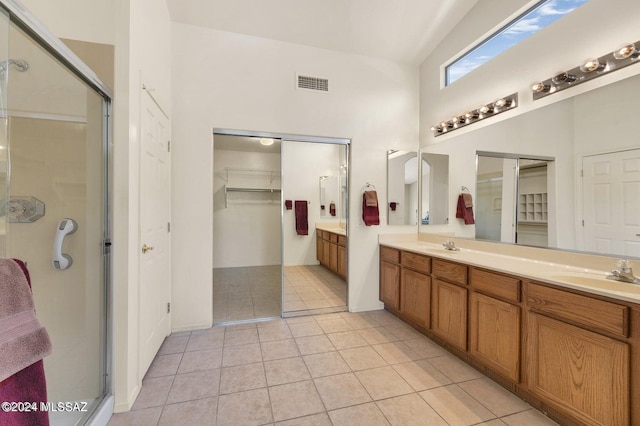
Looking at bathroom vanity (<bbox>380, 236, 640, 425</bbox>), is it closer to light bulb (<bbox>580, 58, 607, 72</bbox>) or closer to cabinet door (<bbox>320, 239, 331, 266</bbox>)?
light bulb (<bbox>580, 58, 607, 72</bbox>)

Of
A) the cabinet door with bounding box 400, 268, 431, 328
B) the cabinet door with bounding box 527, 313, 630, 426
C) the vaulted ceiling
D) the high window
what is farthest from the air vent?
the cabinet door with bounding box 527, 313, 630, 426

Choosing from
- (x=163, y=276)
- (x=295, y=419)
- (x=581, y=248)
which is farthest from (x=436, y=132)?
(x=163, y=276)

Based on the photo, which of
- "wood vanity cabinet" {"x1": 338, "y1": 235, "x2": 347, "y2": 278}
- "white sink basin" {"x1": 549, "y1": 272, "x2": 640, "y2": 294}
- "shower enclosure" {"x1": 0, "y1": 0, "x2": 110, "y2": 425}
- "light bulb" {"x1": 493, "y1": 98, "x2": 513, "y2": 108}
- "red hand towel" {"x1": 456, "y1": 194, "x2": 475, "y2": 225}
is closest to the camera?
"white sink basin" {"x1": 549, "y1": 272, "x2": 640, "y2": 294}

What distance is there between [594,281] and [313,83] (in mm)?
3022

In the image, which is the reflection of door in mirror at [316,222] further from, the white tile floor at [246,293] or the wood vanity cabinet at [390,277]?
the wood vanity cabinet at [390,277]

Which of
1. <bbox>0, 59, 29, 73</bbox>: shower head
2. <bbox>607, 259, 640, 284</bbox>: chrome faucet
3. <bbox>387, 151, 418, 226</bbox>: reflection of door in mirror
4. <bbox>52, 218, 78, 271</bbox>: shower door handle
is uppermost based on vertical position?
<bbox>0, 59, 29, 73</bbox>: shower head

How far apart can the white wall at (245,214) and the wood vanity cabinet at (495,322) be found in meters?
4.20

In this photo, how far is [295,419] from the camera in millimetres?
1552

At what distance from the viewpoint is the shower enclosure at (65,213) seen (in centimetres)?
149

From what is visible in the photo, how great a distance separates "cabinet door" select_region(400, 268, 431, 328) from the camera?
2.54m

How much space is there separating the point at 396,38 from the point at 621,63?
2.03 meters

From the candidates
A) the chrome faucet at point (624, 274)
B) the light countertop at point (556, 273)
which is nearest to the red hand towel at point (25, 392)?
the light countertop at point (556, 273)

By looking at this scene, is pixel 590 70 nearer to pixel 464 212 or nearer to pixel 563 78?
pixel 563 78

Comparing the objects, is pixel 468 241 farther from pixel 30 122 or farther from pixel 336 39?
pixel 30 122
